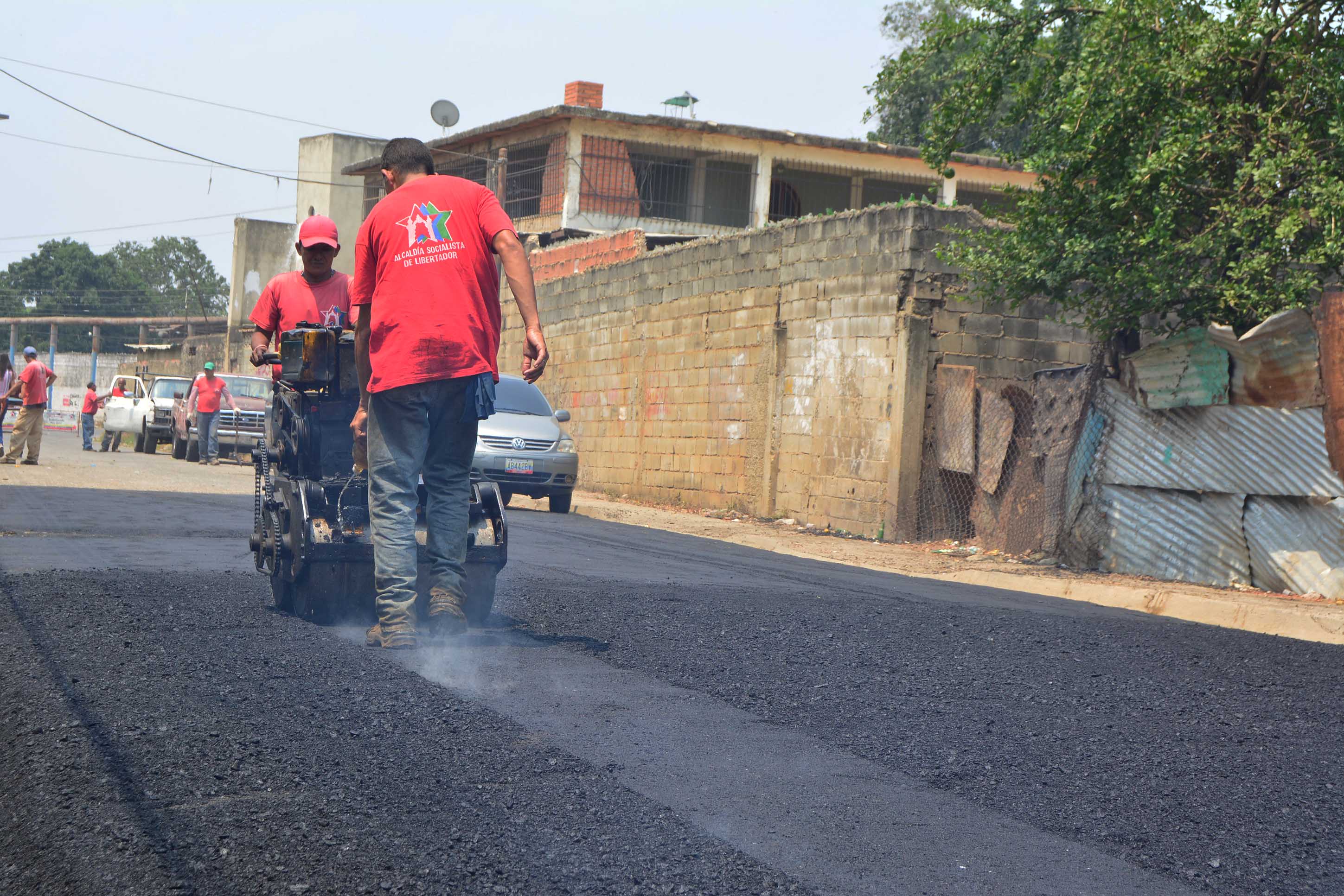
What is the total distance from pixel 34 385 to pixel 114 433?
9825 mm

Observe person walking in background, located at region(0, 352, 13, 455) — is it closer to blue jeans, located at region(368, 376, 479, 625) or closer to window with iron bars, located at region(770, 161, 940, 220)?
blue jeans, located at region(368, 376, 479, 625)

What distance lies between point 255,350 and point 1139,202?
764cm

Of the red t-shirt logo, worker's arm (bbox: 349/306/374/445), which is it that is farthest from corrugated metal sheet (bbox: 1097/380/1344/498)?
worker's arm (bbox: 349/306/374/445)

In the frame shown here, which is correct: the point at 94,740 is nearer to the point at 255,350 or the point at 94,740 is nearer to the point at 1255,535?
the point at 255,350

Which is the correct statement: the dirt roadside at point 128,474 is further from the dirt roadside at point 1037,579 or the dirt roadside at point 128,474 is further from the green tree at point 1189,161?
the green tree at point 1189,161

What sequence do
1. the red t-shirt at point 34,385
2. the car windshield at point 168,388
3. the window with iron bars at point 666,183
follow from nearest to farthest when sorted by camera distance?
the red t-shirt at point 34,385
the car windshield at point 168,388
the window with iron bars at point 666,183

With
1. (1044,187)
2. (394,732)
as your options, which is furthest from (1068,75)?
(394,732)

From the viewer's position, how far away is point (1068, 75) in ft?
36.4

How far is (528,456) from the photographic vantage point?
1652 centimetres

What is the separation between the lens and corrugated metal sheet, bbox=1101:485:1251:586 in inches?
416

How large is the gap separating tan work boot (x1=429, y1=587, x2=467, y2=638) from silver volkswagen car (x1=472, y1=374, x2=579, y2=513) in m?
10.4

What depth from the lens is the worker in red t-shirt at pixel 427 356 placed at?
542 cm

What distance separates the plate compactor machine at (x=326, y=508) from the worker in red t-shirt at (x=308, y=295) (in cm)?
27

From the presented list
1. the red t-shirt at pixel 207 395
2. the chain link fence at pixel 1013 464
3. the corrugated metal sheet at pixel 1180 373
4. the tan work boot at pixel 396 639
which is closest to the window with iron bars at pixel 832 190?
the red t-shirt at pixel 207 395
